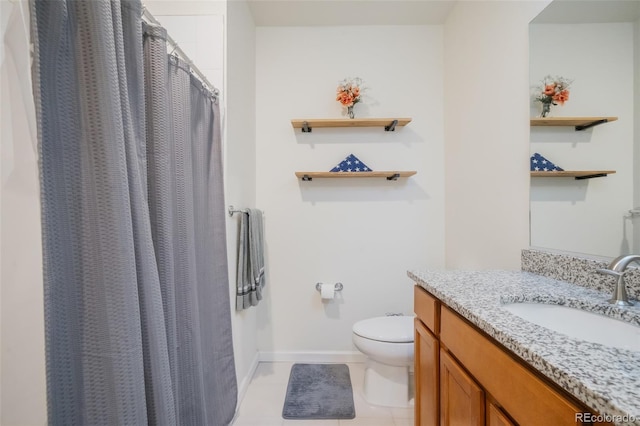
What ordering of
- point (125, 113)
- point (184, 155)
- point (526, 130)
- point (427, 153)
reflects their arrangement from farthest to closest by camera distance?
point (427, 153), point (526, 130), point (184, 155), point (125, 113)

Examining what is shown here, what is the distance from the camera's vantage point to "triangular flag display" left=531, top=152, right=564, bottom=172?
1.11 m

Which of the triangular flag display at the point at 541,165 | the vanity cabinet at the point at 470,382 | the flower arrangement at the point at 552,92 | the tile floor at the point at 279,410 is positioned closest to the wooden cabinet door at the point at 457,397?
the vanity cabinet at the point at 470,382

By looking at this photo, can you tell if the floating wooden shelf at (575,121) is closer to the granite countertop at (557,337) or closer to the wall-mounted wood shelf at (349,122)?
the granite countertop at (557,337)

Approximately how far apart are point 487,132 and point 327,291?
4.88 feet

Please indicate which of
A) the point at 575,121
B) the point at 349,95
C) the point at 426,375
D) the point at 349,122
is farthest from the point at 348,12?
the point at 426,375

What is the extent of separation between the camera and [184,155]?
3.17 feet

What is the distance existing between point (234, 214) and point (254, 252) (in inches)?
10.7

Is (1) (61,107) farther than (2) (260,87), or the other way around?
(2) (260,87)

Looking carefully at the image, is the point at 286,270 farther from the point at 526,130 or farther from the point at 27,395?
the point at 526,130

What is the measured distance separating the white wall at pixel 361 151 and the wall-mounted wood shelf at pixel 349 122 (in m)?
0.07

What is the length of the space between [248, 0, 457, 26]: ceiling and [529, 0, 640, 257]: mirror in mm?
953

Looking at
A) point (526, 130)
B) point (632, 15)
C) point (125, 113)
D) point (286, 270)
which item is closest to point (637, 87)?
point (632, 15)

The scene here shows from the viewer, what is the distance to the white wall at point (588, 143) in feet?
2.77

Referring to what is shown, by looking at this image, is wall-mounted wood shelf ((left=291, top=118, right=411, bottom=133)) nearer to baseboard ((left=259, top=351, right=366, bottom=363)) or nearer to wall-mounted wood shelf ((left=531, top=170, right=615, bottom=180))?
wall-mounted wood shelf ((left=531, top=170, right=615, bottom=180))
